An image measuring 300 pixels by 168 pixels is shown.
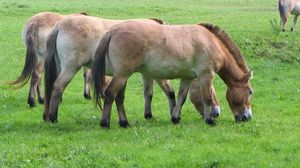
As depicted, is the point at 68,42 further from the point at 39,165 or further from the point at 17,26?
the point at 17,26

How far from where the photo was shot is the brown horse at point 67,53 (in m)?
9.94

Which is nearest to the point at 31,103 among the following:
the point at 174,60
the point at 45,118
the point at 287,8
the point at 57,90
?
the point at 45,118

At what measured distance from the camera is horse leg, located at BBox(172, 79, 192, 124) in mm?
10242

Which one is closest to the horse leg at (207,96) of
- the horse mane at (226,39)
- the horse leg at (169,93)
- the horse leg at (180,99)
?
the horse leg at (180,99)

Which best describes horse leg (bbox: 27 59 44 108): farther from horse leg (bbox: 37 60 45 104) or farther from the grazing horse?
the grazing horse

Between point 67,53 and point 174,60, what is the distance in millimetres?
2065

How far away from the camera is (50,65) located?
1017 cm

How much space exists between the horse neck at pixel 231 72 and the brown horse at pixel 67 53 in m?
1.67

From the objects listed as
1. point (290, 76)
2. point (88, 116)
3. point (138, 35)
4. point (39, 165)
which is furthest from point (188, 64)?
point (290, 76)

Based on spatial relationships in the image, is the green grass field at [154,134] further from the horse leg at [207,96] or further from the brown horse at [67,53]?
the brown horse at [67,53]

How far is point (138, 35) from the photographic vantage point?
9219mm

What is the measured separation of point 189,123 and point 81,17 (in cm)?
297

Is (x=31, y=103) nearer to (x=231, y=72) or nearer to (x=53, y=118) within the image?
(x=53, y=118)

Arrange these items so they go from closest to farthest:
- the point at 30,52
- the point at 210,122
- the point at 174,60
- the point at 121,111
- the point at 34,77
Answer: the point at 174,60 < the point at 121,111 < the point at 210,122 < the point at 30,52 < the point at 34,77
